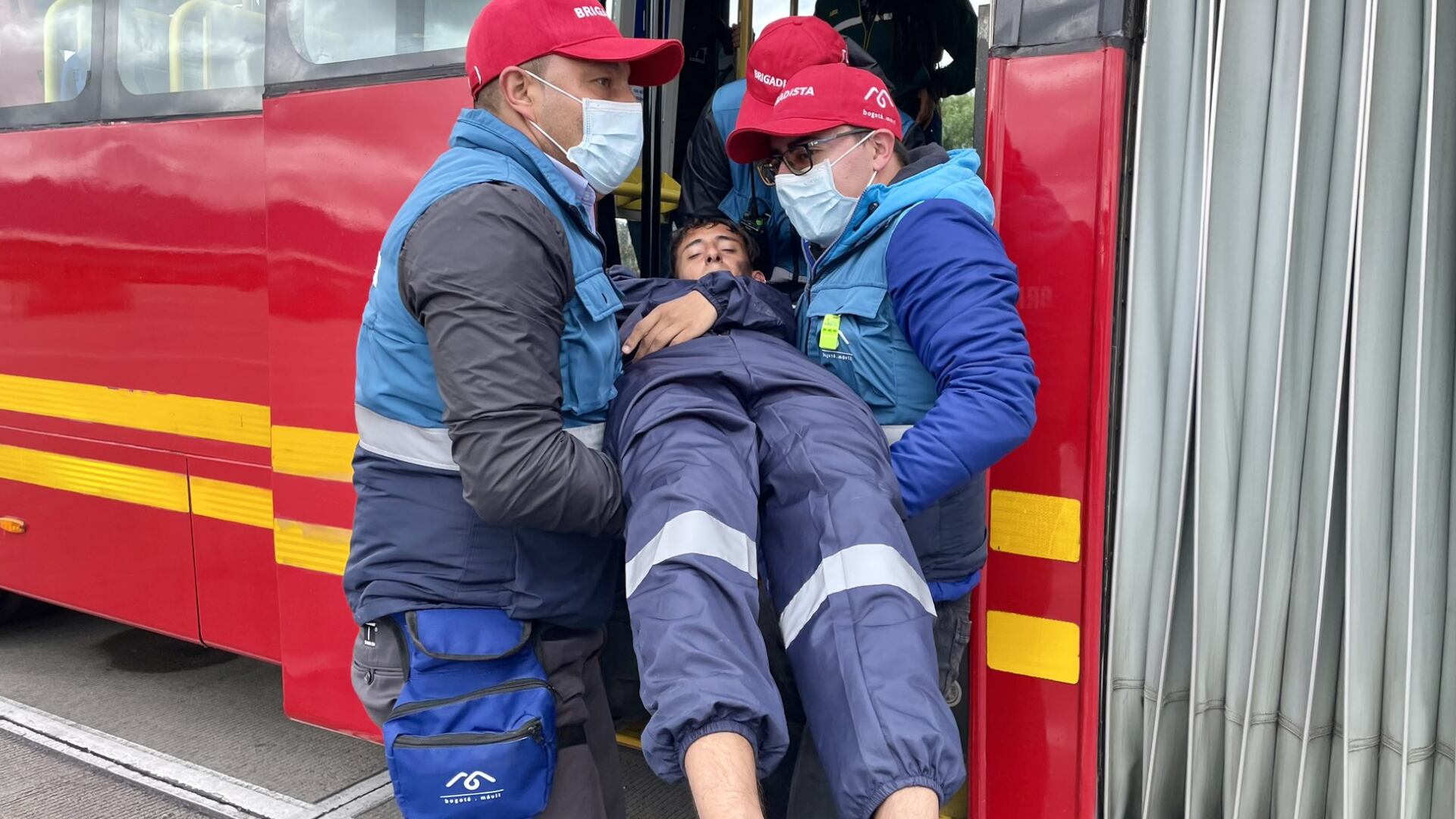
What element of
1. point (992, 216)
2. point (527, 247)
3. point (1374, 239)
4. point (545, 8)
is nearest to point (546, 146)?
point (545, 8)

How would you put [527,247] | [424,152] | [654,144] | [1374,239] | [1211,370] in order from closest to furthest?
[527,247]
[1374,239]
[1211,370]
[424,152]
[654,144]

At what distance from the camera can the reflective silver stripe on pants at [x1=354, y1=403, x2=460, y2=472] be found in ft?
5.77

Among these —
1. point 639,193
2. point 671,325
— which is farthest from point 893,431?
point 639,193

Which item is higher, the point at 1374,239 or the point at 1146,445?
the point at 1374,239

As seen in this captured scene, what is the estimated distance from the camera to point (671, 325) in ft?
6.87

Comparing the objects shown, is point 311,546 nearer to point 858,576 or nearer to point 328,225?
point 328,225

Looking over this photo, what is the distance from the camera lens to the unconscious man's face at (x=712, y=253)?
2.68 metres

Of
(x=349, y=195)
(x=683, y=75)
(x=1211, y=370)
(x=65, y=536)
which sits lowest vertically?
(x=65, y=536)

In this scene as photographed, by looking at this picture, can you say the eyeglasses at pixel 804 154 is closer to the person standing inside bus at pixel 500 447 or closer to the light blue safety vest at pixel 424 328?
the person standing inside bus at pixel 500 447

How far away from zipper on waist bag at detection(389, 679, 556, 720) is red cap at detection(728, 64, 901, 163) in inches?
43.6

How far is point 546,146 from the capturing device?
6.39 ft

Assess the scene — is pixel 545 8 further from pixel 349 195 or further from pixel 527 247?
pixel 349 195

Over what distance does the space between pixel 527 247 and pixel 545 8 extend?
0.50 metres

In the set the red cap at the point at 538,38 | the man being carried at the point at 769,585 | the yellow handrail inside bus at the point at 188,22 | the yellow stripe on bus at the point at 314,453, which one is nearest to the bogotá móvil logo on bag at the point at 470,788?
the man being carried at the point at 769,585
